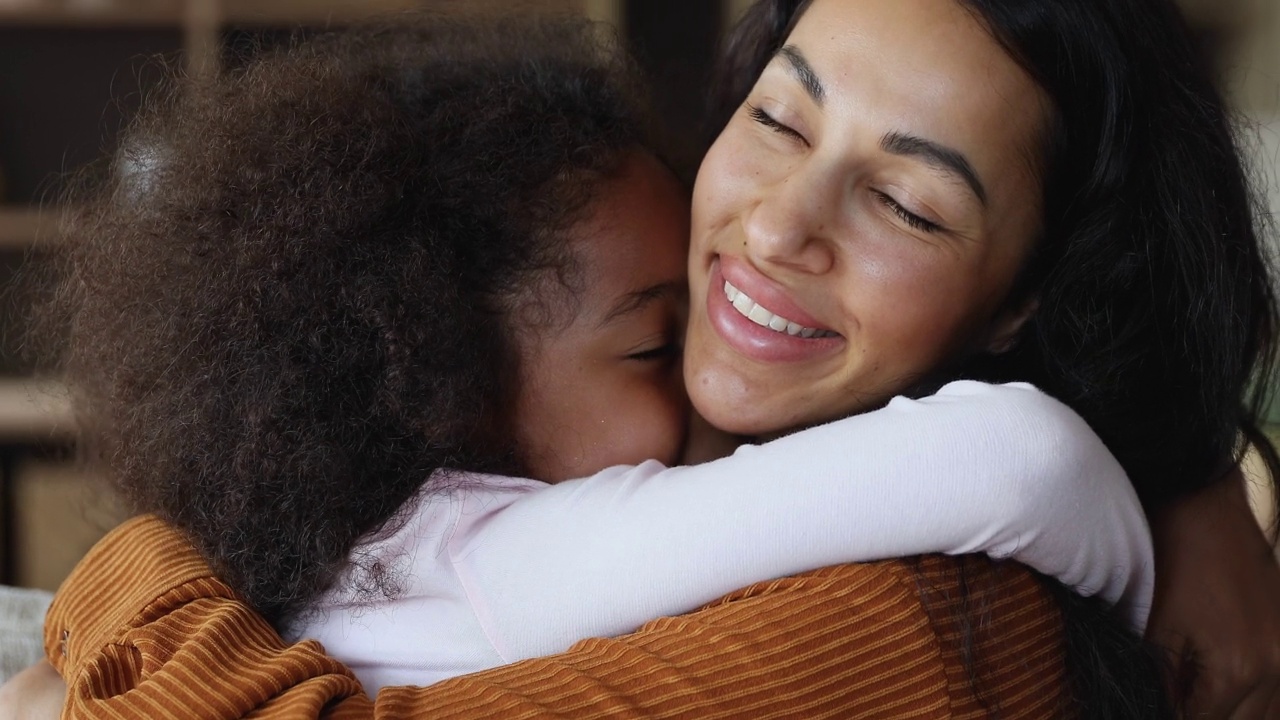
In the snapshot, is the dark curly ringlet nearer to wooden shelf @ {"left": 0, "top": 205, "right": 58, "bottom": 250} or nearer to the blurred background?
the blurred background

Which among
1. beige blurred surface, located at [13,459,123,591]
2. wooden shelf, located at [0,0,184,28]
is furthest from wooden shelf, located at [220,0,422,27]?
beige blurred surface, located at [13,459,123,591]

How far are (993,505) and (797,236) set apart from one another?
0.36 meters

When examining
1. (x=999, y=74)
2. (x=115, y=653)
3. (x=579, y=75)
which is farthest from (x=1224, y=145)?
(x=115, y=653)

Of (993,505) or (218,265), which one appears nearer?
(993,505)

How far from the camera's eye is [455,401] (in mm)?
1250

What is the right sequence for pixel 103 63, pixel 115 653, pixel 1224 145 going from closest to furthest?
1. pixel 115 653
2. pixel 1224 145
3. pixel 103 63

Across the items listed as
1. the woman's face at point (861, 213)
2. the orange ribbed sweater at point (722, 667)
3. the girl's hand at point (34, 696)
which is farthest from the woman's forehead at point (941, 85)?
the girl's hand at point (34, 696)

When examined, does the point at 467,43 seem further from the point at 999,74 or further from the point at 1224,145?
the point at 1224,145

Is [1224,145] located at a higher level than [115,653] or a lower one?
higher

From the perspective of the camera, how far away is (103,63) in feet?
11.4

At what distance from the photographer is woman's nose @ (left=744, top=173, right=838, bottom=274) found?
123 centimetres

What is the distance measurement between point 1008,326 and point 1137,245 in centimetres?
16

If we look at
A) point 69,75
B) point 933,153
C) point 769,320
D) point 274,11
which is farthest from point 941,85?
point 69,75

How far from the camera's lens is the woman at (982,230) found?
121cm
